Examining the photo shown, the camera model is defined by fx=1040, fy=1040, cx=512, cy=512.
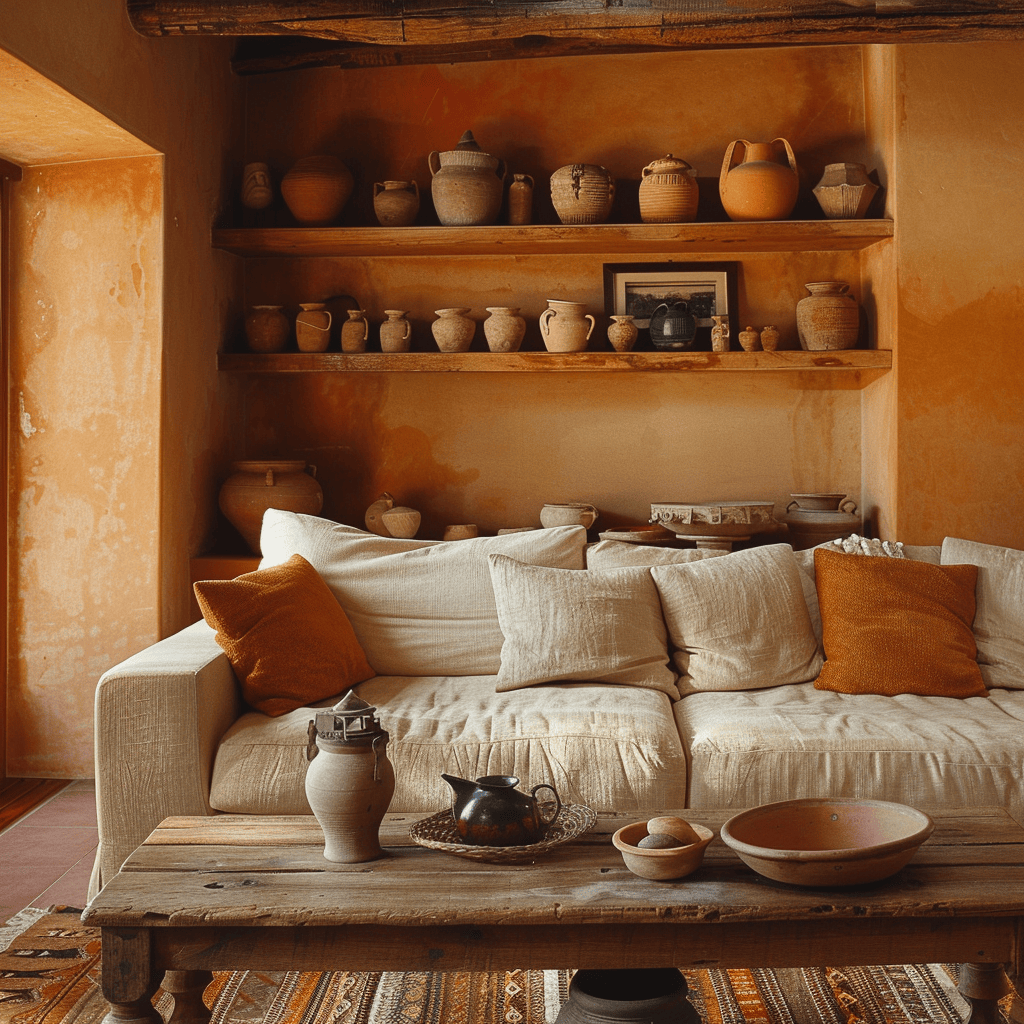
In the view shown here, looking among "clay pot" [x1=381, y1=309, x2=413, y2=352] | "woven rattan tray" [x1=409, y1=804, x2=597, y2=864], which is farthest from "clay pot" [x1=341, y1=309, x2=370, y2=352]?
"woven rattan tray" [x1=409, y1=804, x2=597, y2=864]

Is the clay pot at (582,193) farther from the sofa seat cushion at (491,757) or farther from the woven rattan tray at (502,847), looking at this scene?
the woven rattan tray at (502,847)

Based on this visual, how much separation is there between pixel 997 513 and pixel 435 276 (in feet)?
7.65

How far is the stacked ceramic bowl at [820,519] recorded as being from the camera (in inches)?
152

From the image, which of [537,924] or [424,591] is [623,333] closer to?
[424,591]

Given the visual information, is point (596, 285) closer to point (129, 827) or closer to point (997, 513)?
point (997, 513)

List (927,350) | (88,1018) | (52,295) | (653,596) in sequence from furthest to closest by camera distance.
A: 1. (927,350)
2. (52,295)
3. (653,596)
4. (88,1018)

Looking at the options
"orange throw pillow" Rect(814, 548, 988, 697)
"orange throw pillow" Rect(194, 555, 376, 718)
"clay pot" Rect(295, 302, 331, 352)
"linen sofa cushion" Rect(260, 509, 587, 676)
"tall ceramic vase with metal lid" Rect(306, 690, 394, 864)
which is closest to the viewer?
"tall ceramic vase with metal lid" Rect(306, 690, 394, 864)

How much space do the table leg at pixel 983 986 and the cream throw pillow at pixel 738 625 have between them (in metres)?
1.06

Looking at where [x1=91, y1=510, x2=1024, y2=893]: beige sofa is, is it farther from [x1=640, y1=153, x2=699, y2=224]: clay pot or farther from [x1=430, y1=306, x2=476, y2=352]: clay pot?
[x1=640, y1=153, x2=699, y2=224]: clay pot

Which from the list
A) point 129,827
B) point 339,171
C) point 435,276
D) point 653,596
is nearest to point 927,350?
point 653,596

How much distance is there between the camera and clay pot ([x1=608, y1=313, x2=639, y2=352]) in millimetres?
3934

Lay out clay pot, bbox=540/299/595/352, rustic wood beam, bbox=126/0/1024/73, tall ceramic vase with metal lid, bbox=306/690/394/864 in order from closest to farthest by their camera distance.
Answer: tall ceramic vase with metal lid, bbox=306/690/394/864, rustic wood beam, bbox=126/0/1024/73, clay pot, bbox=540/299/595/352

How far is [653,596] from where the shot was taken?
2855 mm

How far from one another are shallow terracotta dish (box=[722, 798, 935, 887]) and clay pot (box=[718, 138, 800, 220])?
2.69 metres
